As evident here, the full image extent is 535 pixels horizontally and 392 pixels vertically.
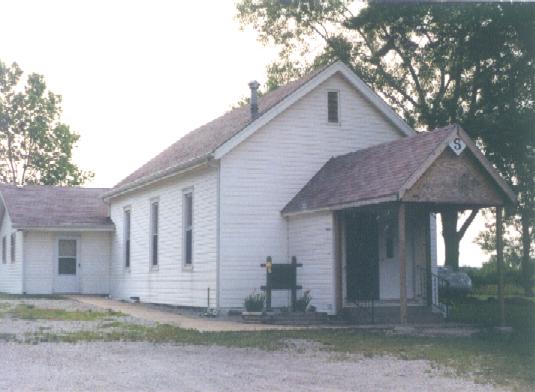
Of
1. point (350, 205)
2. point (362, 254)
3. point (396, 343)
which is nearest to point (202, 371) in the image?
point (396, 343)

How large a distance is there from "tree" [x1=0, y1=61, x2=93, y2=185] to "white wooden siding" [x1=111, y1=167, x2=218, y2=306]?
29.4m

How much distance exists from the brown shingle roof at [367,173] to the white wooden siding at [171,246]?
7.17ft

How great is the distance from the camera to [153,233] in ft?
86.5

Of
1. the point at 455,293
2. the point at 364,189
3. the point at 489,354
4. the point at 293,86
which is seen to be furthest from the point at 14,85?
the point at 489,354

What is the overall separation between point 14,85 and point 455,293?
35924 mm

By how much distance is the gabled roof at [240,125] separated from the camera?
21.2 meters

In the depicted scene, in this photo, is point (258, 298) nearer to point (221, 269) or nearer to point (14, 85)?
point (221, 269)

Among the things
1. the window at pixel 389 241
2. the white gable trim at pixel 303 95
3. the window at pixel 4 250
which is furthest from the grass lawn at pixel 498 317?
the window at pixel 4 250

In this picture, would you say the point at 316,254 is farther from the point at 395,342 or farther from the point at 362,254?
the point at 395,342

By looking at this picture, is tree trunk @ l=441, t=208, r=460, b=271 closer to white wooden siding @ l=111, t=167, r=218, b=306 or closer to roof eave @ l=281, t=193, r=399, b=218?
white wooden siding @ l=111, t=167, r=218, b=306

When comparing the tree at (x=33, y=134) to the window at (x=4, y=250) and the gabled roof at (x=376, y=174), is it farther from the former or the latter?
the gabled roof at (x=376, y=174)

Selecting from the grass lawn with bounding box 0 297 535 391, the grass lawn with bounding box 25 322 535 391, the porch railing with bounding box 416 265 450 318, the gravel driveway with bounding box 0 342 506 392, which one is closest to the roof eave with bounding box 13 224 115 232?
the grass lawn with bounding box 0 297 535 391

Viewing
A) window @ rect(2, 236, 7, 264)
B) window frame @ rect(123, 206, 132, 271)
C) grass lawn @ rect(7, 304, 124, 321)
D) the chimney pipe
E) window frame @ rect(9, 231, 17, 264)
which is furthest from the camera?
window @ rect(2, 236, 7, 264)

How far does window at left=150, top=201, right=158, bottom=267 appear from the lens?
2630 cm
